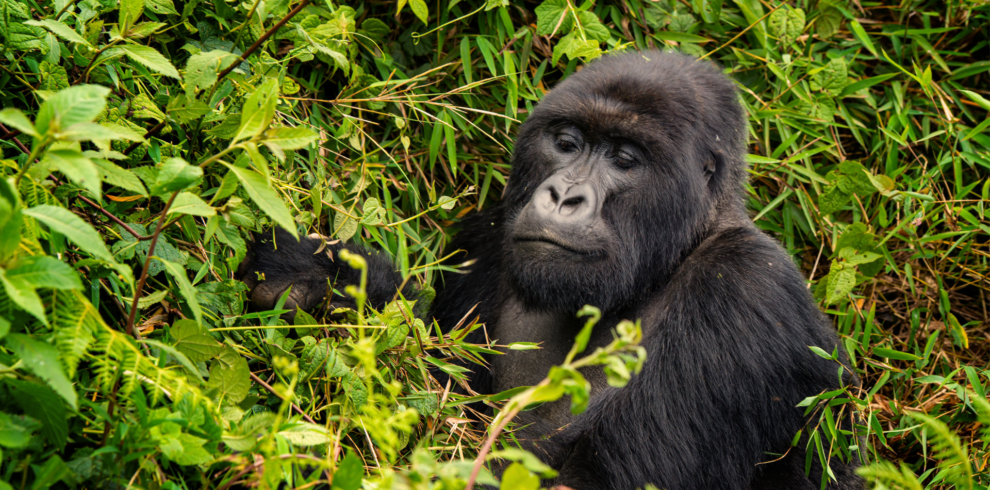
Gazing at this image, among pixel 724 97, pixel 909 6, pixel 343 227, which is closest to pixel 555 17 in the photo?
pixel 724 97

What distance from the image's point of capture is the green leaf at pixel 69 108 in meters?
1.42

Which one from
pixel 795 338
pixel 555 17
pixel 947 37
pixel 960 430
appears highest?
pixel 555 17

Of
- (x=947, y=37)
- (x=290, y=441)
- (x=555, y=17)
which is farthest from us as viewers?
(x=947, y=37)

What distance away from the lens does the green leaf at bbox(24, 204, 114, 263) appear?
142cm

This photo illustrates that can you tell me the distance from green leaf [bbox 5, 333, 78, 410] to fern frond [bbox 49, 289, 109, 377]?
0.08m

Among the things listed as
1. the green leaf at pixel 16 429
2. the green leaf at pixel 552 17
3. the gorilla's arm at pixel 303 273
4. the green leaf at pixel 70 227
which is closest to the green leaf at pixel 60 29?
the green leaf at pixel 70 227

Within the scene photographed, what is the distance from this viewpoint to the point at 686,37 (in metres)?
3.96

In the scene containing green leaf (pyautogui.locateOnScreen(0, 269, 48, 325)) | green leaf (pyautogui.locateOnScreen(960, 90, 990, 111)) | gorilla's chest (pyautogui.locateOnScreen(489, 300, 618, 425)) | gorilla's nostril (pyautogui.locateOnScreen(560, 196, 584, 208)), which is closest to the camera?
green leaf (pyautogui.locateOnScreen(0, 269, 48, 325))

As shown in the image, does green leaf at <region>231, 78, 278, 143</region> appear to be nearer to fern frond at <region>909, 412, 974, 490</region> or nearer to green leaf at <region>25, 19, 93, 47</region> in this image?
green leaf at <region>25, 19, 93, 47</region>

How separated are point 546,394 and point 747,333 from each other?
5.03 ft

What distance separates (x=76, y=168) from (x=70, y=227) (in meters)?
0.11

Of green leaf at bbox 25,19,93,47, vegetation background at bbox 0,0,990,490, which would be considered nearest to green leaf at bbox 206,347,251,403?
vegetation background at bbox 0,0,990,490

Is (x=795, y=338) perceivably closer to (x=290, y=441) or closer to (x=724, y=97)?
(x=724, y=97)

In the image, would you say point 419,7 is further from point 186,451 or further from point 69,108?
point 186,451
